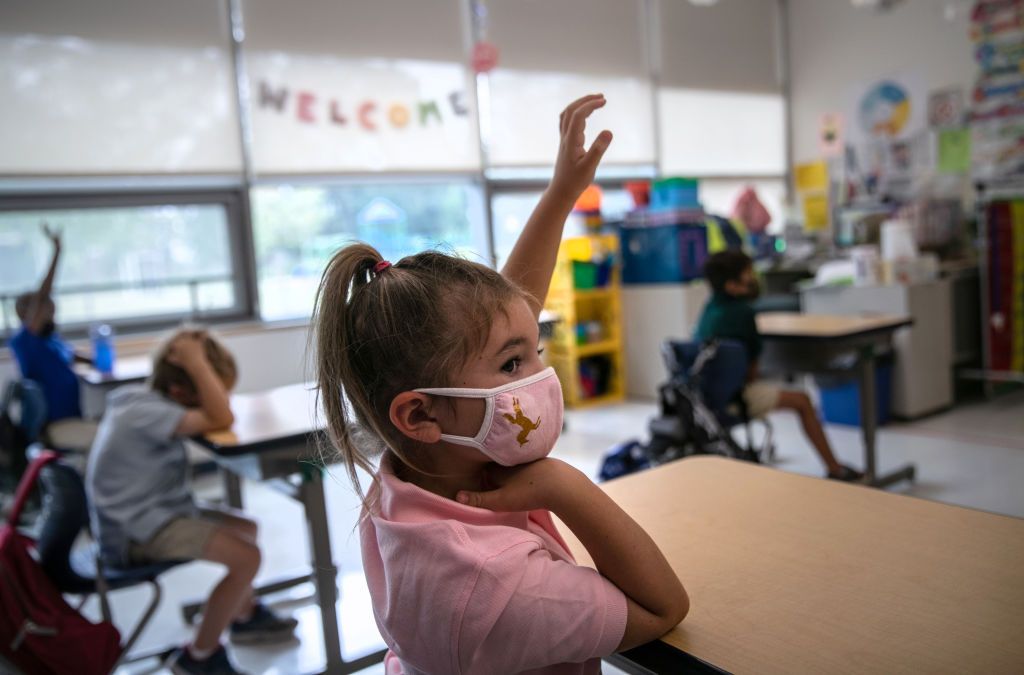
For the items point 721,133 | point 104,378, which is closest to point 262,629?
point 104,378

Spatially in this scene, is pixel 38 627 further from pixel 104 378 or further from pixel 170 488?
pixel 104 378

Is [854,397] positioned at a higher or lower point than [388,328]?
lower

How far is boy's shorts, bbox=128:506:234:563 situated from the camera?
6.73ft

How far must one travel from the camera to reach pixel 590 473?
12.5 feet

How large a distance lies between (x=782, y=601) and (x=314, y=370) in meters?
0.56

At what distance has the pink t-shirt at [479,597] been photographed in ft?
2.39

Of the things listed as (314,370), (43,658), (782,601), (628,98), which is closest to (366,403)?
(314,370)

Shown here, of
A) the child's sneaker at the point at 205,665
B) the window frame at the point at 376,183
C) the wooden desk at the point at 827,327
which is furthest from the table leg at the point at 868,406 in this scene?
the child's sneaker at the point at 205,665

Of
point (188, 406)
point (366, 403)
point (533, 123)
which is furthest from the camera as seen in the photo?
point (533, 123)

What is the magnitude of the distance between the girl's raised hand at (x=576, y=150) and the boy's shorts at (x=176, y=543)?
1499 mm

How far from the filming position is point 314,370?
2.90 ft

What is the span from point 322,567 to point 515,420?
1.26 meters

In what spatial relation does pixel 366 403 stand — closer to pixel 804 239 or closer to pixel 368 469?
pixel 368 469

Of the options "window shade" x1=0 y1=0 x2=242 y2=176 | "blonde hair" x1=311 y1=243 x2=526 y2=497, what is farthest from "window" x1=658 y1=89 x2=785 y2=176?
"blonde hair" x1=311 y1=243 x2=526 y2=497
